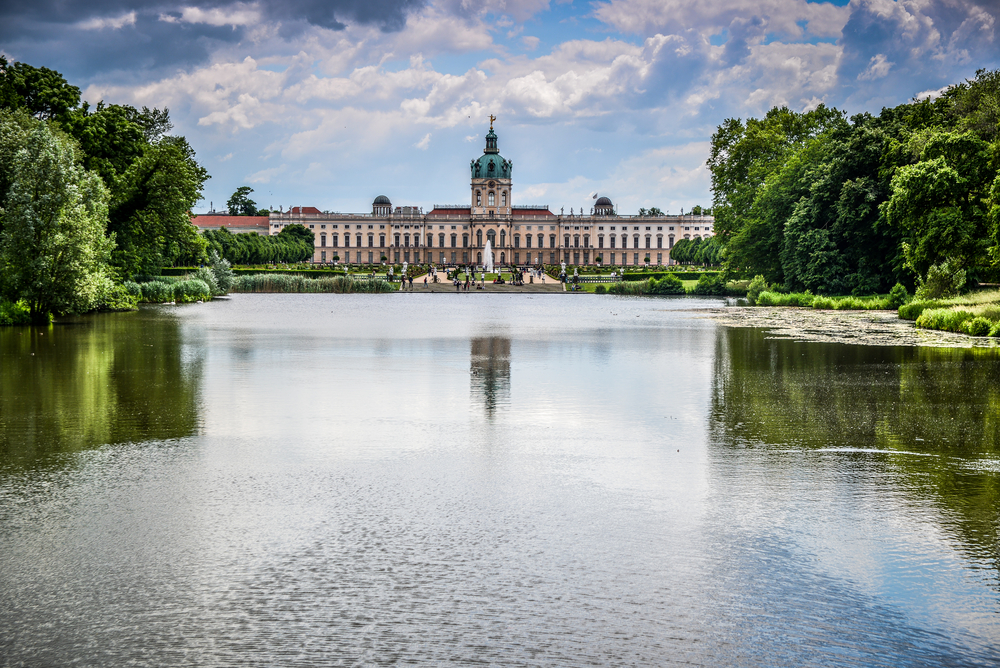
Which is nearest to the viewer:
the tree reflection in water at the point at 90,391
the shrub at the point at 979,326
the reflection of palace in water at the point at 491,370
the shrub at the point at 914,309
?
the tree reflection in water at the point at 90,391

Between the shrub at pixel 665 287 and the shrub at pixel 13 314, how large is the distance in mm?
42383

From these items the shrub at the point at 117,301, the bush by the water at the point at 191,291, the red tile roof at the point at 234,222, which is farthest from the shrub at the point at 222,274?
the red tile roof at the point at 234,222

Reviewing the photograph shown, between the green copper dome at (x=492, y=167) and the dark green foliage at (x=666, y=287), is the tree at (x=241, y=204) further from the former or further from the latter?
the dark green foliage at (x=666, y=287)

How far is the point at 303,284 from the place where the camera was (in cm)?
6269

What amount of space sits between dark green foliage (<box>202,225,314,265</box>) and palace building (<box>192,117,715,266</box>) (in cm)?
2857

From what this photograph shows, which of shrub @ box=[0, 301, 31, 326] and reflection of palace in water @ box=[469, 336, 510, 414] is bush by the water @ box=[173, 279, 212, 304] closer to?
shrub @ box=[0, 301, 31, 326]

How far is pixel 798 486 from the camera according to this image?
7.52 m

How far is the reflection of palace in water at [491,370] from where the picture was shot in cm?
1273

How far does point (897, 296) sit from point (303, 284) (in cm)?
3904

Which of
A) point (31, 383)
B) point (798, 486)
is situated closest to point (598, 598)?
point (798, 486)

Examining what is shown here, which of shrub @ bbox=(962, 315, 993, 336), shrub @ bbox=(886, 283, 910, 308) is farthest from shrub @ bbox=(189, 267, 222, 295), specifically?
shrub @ bbox=(962, 315, 993, 336)

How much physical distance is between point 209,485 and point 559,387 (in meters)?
7.00

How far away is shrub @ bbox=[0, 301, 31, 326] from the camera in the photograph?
26.8m

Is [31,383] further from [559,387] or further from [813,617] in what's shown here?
[813,617]
